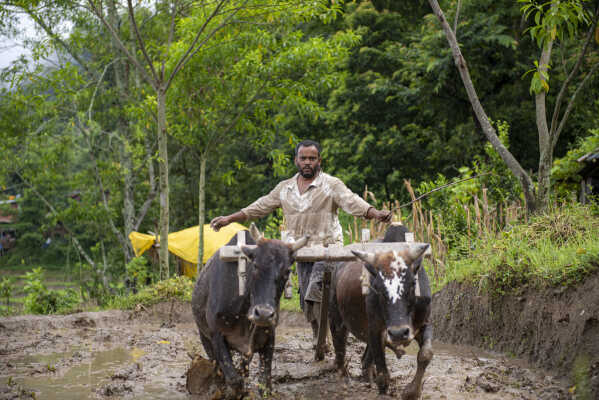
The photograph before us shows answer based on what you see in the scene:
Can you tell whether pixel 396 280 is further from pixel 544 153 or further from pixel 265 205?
pixel 544 153

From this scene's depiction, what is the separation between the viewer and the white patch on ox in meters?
4.28

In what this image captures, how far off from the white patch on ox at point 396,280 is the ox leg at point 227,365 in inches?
60.5

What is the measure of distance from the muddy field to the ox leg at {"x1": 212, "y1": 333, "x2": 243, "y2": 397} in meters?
0.19

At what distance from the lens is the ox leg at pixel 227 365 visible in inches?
194

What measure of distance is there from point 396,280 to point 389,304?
0.60 feet

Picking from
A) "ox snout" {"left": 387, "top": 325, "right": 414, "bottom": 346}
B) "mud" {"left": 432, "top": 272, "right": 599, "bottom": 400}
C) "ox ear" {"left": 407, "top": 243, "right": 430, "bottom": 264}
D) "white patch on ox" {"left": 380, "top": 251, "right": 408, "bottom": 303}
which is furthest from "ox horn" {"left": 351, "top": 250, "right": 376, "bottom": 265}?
"mud" {"left": 432, "top": 272, "right": 599, "bottom": 400}

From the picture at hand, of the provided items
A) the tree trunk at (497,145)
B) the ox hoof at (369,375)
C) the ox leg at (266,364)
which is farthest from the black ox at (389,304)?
the tree trunk at (497,145)

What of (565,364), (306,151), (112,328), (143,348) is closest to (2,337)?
(112,328)

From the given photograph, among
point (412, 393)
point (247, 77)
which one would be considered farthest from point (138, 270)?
point (412, 393)

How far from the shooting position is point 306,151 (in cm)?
590

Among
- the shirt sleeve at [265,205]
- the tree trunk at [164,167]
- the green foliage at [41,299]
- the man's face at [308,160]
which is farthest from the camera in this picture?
the green foliage at [41,299]

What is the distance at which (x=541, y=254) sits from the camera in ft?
21.6

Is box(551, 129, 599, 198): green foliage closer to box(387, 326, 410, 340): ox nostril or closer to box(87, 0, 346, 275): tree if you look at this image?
box(87, 0, 346, 275): tree

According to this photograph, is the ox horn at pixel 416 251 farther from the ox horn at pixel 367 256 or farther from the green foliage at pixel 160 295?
the green foliage at pixel 160 295
